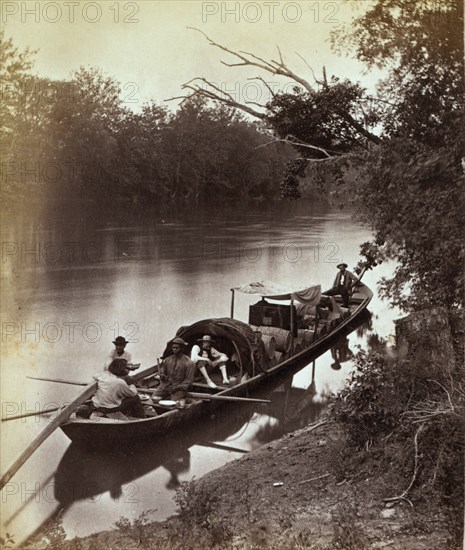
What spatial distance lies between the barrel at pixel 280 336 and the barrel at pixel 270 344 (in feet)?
2.43

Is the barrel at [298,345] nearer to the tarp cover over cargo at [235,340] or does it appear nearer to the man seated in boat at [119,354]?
the tarp cover over cargo at [235,340]

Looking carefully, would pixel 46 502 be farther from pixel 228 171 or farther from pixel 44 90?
pixel 228 171

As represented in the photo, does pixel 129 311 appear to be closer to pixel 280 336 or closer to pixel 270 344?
pixel 280 336

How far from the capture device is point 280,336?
16219mm

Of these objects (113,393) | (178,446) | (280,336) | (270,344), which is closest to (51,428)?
(113,393)

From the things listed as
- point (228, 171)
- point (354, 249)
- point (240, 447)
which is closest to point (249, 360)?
point (240, 447)

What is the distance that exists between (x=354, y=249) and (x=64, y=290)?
11.7m

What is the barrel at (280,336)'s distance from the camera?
635 inches

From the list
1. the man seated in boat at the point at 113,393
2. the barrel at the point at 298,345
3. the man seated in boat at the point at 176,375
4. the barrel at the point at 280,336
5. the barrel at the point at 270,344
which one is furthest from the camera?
the barrel at the point at 298,345

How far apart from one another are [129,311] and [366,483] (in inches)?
498

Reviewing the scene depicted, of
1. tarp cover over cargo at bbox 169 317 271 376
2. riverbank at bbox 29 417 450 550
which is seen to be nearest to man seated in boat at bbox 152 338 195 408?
tarp cover over cargo at bbox 169 317 271 376

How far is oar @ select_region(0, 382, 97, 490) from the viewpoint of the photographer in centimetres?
844

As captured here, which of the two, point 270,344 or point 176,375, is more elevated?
point 270,344

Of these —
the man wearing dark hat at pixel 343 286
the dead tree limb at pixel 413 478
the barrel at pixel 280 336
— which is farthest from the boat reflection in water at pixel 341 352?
the dead tree limb at pixel 413 478
